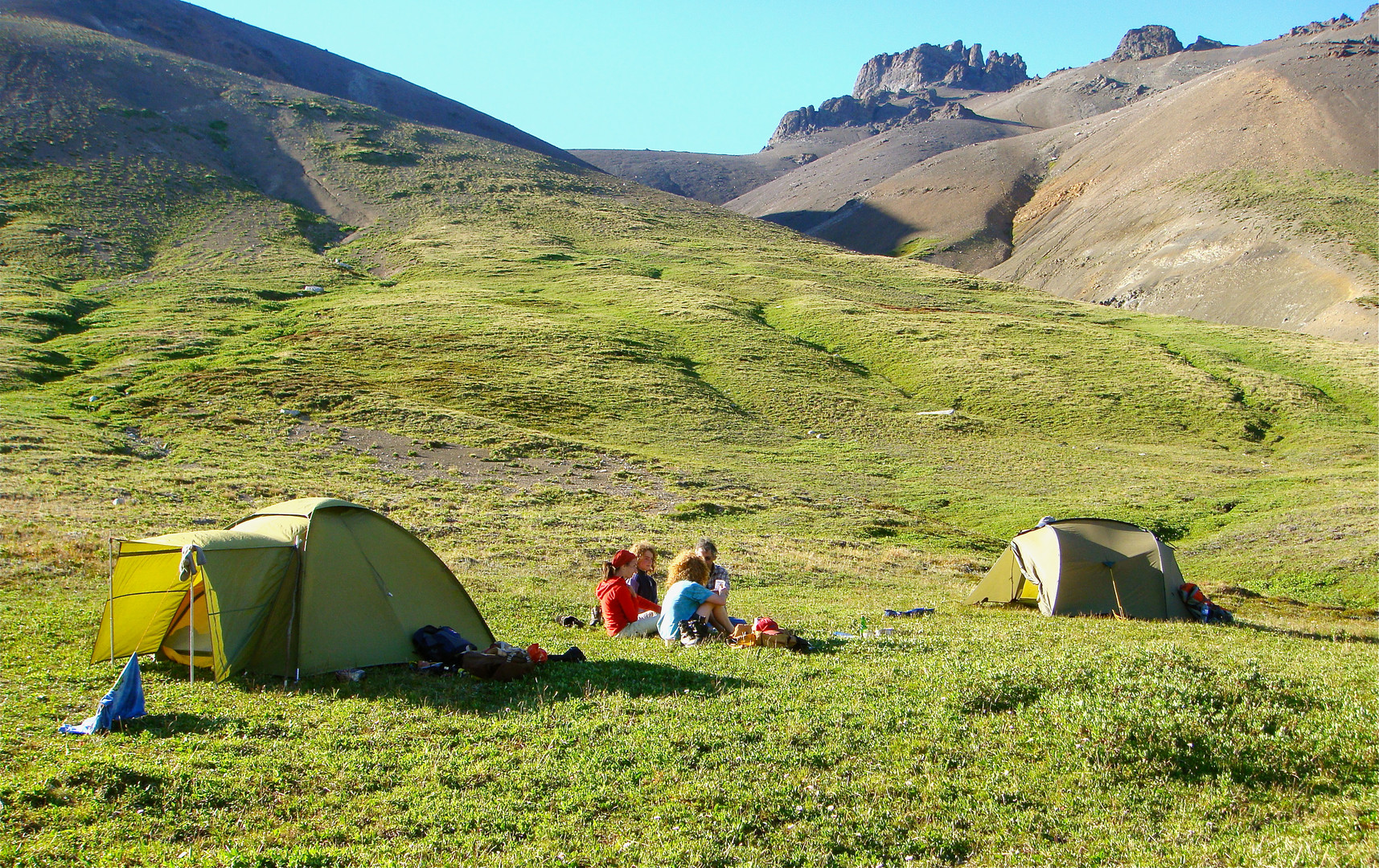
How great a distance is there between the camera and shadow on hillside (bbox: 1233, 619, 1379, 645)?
50.5 ft

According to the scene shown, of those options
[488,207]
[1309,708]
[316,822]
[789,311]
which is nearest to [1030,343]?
[789,311]

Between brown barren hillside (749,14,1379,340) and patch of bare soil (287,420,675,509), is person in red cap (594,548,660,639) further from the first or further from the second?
brown barren hillside (749,14,1379,340)

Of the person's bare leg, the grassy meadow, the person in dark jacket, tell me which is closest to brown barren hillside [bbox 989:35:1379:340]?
the grassy meadow

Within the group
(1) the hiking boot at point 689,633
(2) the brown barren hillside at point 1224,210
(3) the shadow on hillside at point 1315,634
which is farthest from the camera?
(2) the brown barren hillside at point 1224,210

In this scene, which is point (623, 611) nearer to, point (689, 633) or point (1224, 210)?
point (689, 633)

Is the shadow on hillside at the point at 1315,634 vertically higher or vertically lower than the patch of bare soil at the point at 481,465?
higher

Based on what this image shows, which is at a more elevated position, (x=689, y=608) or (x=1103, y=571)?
(x=1103, y=571)

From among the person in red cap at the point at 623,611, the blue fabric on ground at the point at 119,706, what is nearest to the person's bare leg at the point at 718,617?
the person in red cap at the point at 623,611

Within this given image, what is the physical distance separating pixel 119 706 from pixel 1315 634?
19.2 metres

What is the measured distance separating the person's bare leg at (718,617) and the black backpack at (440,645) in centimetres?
345

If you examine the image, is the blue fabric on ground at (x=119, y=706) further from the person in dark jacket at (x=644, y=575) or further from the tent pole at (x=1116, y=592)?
the tent pole at (x=1116, y=592)

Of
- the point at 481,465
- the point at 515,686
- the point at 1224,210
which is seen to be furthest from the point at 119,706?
the point at 1224,210

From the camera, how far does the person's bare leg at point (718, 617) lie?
41.7 feet

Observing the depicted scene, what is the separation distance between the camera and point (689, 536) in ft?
89.7
